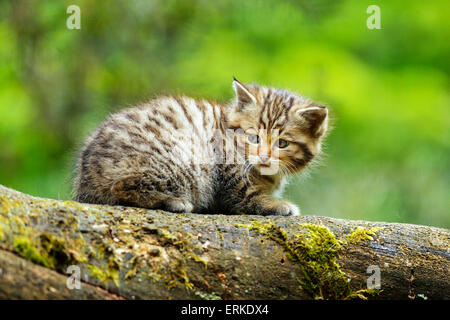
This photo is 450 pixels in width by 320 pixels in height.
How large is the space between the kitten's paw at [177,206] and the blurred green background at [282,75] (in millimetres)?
2548

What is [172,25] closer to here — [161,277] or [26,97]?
[26,97]

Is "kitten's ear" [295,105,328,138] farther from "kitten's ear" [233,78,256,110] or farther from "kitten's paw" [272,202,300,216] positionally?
"kitten's paw" [272,202,300,216]

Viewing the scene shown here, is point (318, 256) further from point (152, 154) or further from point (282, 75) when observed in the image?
point (282, 75)

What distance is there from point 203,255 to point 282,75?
409 cm

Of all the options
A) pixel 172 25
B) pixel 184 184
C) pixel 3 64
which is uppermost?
pixel 172 25

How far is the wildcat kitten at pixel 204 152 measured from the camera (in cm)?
457

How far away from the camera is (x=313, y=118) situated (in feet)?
17.4

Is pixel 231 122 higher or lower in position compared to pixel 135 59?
lower

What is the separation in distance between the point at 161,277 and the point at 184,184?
1.42 metres

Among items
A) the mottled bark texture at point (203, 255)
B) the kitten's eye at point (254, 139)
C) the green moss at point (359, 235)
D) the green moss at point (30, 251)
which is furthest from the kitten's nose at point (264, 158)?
the green moss at point (30, 251)

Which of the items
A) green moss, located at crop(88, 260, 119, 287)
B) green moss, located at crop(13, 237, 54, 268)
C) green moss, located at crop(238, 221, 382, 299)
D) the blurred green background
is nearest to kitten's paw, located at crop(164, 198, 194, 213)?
green moss, located at crop(238, 221, 382, 299)

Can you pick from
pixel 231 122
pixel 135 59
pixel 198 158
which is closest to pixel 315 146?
pixel 231 122

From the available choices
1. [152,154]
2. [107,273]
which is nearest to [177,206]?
[152,154]

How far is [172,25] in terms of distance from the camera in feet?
24.4
